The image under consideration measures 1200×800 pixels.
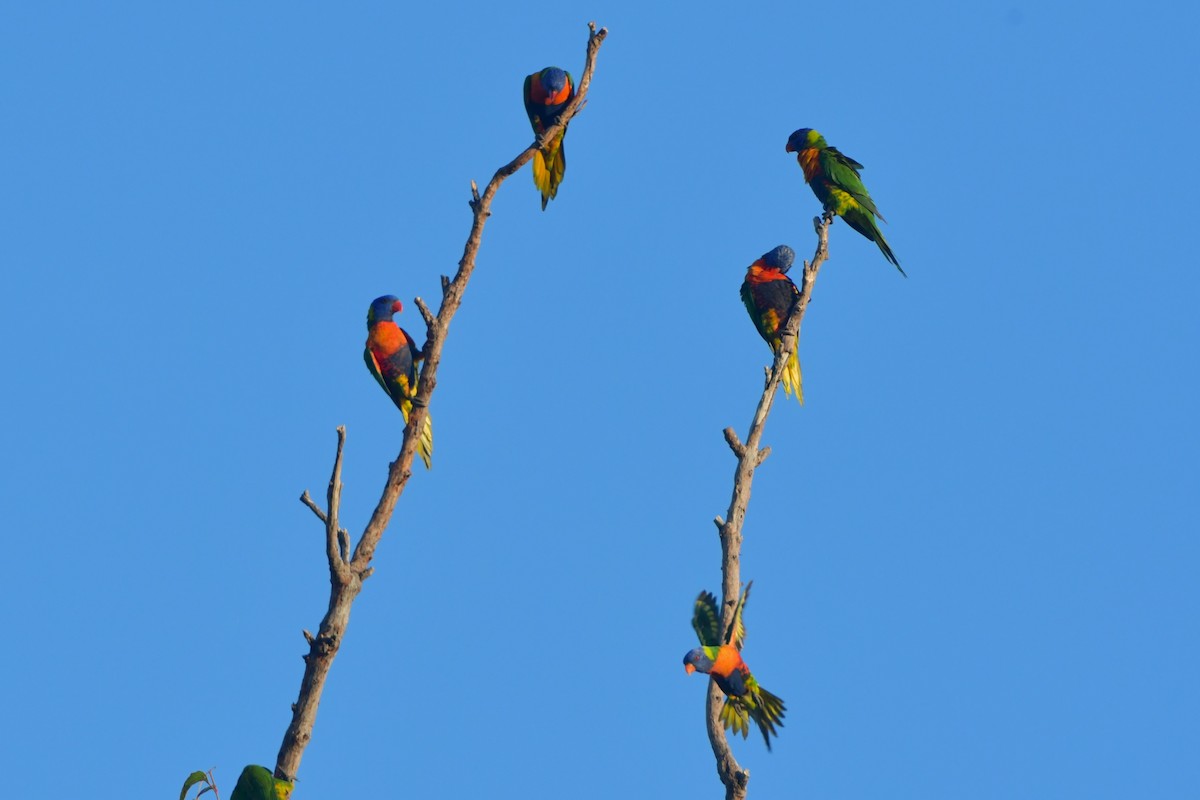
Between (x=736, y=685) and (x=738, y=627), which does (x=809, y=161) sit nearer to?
(x=738, y=627)

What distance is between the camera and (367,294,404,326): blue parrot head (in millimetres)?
9109

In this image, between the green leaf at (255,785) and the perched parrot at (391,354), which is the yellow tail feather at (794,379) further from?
the green leaf at (255,785)

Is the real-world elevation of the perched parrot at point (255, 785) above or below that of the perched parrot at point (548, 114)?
below

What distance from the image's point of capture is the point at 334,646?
6.11 metres

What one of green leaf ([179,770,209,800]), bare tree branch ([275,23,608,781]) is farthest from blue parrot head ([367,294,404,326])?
green leaf ([179,770,209,800])

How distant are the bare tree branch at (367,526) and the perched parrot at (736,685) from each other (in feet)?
5.79

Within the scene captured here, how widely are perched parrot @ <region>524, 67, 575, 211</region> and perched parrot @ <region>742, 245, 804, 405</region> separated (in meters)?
1.51

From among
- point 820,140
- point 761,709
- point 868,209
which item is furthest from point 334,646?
point 820,140

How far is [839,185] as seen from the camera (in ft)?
31.7

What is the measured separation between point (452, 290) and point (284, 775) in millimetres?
2369

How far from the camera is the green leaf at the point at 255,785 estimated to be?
5539mm

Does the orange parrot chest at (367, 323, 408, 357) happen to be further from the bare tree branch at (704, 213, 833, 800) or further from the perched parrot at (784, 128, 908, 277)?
the perched parrot at (784, 128, 908, 277)

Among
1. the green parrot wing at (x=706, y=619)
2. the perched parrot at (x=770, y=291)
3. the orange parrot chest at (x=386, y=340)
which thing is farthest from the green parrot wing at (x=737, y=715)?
the orange parrot chest at (x=386, y=340)

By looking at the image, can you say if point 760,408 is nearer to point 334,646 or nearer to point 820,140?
point 334,646
